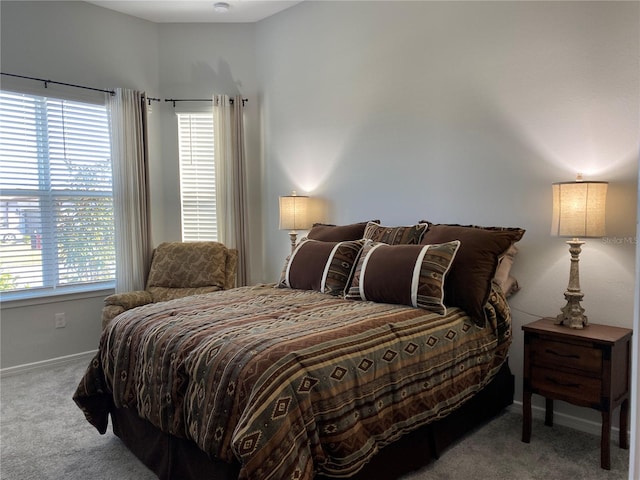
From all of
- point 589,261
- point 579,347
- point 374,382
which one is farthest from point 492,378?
point 374,382

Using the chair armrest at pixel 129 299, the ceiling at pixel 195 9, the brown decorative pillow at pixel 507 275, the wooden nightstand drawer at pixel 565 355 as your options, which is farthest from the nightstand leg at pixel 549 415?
the ceiling at pixel 195 9

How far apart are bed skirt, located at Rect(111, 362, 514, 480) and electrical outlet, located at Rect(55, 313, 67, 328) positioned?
1.77 meters

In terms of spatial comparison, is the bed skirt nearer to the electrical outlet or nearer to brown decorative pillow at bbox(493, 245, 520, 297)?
brown decorative pillow at bbox(493, 245, 520, 297)

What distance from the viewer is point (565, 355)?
7.61 ft

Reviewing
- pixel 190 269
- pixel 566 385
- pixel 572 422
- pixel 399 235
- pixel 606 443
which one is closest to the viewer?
pixel 606 443

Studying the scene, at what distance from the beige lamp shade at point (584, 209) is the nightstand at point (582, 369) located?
51cm

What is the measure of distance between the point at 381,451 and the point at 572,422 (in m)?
1.38

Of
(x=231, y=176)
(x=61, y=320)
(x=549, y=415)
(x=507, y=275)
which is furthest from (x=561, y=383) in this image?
(x=61, y=320)

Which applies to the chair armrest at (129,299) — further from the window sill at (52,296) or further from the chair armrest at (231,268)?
the chair armrest at (231,268)

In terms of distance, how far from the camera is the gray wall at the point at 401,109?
254 cm

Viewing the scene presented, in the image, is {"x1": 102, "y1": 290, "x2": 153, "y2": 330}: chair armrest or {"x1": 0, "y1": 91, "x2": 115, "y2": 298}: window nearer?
{"x1": 102, "y1": 290, "x2": 153, "y2": 330}: chair armrest

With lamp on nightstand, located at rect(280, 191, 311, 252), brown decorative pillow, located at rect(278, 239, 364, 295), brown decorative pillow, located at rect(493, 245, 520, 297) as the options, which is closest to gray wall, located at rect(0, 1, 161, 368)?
lamp on nightstand, located at rect(280, 191, 311, 252)

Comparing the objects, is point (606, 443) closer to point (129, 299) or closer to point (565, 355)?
point (565, 355)

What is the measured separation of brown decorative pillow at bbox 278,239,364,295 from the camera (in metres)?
2.89
